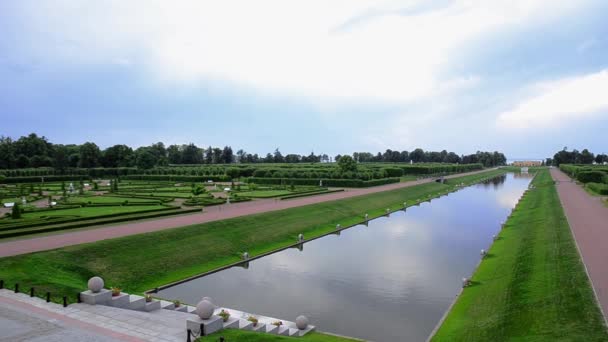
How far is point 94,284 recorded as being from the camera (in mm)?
10453

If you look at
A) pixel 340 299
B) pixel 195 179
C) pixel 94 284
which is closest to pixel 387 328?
pixel 340 299

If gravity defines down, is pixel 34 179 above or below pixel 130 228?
above

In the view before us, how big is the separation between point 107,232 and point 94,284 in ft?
28.1

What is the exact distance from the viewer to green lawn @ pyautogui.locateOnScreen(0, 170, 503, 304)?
12.8 meters

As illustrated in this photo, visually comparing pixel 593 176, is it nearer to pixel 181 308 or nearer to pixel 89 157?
pixel 181 308

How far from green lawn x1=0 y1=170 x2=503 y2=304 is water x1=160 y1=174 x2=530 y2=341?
1.10 metres

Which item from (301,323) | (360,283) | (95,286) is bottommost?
(360,283)

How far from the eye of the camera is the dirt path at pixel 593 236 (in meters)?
12.1

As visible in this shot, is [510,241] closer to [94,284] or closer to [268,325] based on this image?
[268,325]

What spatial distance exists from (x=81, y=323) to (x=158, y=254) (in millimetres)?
7166

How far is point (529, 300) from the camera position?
37.4 feet

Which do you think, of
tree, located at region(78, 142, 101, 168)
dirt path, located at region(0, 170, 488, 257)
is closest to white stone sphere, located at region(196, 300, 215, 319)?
dirt path, located at region(0, 170, 488, 257)

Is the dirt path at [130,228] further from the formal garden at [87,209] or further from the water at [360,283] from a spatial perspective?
the water at [360,283]

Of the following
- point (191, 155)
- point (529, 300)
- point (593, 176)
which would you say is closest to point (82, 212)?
point (529, 300)
